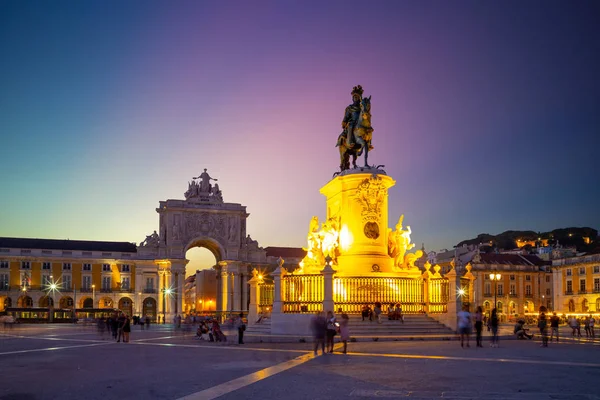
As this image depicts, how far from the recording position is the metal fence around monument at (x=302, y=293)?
23.5 metres

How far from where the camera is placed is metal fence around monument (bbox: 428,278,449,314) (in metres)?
24.9

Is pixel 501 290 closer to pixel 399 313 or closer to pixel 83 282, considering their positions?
pixel 83 282

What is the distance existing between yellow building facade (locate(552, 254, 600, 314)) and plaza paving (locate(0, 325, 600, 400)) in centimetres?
6533

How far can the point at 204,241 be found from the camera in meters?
93.9

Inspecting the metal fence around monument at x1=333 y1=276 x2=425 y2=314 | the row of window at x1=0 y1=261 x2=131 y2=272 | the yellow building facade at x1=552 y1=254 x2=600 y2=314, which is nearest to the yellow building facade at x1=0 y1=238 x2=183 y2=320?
the row of window at x1=0 y1=261 x2=131 y2=272

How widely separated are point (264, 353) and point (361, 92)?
555 inches

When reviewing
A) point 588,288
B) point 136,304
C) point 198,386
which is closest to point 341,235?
point 198,386

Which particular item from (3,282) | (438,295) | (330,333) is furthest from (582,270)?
(3,282)

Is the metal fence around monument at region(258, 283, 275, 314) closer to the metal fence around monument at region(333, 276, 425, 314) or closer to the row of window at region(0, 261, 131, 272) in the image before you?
the metal fence around monument at region(333, 276, 425, 314)

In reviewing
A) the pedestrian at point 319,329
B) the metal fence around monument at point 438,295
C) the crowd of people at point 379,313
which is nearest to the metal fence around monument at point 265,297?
the crowd of people at point 379,313

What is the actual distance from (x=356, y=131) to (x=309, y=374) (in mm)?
16073

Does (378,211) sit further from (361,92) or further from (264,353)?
(264,353)

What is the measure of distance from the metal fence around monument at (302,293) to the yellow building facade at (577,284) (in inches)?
2391

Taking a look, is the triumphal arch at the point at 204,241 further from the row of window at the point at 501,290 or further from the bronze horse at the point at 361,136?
the bronze horse at the point at 361,136
